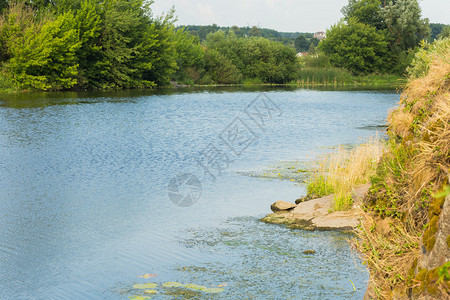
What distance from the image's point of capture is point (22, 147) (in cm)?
1845

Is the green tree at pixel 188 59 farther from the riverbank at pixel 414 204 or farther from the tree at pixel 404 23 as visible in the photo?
the riverbank at pixel 414 204

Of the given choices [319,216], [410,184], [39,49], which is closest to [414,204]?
[410,184]

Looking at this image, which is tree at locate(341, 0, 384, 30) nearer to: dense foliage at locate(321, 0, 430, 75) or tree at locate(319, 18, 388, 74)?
dense foliage at locate(321, 0, 430, 75)

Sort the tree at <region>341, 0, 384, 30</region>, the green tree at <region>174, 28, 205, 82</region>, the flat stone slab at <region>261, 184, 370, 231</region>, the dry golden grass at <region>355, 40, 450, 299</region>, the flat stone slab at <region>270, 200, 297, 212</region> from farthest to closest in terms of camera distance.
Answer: the tree at <region>341, 0, 384, 30</region>
the green tree at <region>174, 28, 205, 82</region>
the flat stone slab at <region>270, 200, 297, 212</region>
the flat stone slab at <region>261, 184, 370, 231</region>
the dry golden grass at <region>355, 40, 450, 299</region>

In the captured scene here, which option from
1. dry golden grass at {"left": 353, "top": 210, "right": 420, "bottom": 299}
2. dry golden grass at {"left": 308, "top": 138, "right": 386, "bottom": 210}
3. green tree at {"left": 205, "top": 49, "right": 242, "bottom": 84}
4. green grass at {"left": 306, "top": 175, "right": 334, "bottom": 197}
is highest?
green tree at {"left": 205, "top": 49, "right": 242, "bottom": 84}

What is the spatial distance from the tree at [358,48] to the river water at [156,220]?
68173 millimetres

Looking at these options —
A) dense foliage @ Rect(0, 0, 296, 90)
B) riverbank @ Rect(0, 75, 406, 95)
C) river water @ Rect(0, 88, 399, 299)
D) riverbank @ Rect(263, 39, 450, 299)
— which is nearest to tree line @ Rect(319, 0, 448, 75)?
riverbank @ Rect(0, 75, 406, 95)

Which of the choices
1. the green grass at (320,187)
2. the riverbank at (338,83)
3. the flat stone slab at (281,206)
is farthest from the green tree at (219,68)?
the flat stone slab at (281,206)

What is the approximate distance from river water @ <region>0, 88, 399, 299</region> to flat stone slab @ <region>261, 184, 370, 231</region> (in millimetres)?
342

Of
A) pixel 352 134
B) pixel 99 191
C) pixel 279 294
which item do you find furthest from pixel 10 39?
pixel 279 294

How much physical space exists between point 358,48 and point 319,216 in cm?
8205

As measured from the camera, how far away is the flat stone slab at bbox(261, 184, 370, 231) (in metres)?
9.71

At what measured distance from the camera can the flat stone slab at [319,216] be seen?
31.9 feet

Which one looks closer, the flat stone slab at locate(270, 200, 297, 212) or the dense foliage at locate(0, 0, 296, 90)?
the flat stone slab at locate(270, 200, 297, 212)
